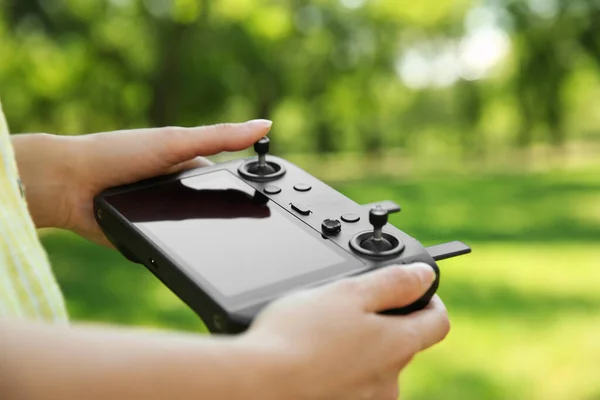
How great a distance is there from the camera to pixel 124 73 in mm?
6566

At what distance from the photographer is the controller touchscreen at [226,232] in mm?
813

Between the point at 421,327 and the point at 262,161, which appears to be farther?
the point at 262,161

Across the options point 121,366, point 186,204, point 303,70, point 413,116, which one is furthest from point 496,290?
point 413,116

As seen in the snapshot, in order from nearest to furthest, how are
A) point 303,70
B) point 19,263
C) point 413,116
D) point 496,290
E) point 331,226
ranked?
point 19,263, point 331,226, point 496,290, point 303,70, point 413,116

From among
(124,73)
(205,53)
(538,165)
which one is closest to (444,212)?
(205,53)

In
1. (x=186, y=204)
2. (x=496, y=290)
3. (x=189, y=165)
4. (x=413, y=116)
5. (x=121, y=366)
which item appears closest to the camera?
(x=121, y=366)

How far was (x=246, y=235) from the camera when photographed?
3.02ft

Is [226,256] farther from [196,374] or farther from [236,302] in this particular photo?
[196,374]

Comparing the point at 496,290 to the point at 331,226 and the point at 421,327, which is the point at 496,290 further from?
the point at 421,327

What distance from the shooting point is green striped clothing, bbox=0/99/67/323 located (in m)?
0.77

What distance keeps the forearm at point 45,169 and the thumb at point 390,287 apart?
56 centimetres

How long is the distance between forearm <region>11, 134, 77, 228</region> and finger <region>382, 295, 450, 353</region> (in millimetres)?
575

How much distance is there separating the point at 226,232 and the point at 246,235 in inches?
1.1

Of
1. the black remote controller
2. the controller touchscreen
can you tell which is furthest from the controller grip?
the controller touchscreen
